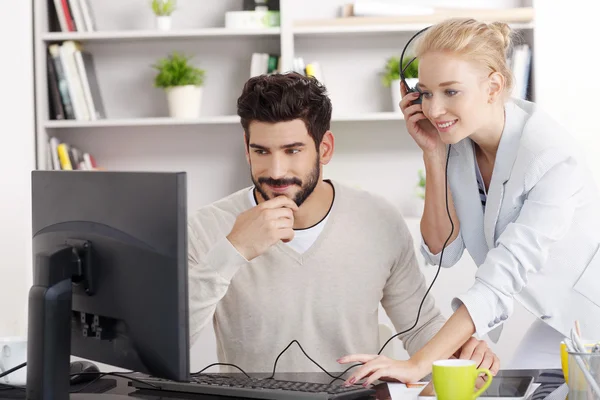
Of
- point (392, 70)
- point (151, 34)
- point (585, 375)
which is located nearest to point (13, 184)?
point (151, 34)

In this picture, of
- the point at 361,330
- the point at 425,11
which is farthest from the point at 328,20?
the point at 361,330

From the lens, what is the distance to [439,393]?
1.34 metres

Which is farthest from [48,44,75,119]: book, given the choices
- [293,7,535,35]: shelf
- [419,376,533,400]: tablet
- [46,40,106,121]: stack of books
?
[419,376,533,400]: tablet

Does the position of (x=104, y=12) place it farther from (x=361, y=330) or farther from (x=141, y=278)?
(x=141, y=278)

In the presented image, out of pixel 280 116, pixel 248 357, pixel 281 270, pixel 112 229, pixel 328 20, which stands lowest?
pixel 248 357

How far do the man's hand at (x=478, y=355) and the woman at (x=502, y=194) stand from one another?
5 centimetres

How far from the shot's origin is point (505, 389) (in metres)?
1.50

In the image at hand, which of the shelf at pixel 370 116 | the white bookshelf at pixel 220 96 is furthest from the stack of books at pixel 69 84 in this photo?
the shelf at pixel 370 116

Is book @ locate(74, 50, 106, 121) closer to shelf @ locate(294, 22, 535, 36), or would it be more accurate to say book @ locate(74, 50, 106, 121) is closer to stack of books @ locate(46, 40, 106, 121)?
stack of books @ locate(46, 40, 106, 121)

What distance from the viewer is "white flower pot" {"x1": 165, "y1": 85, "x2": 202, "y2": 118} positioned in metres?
3.39

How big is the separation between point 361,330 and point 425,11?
5.91 ft

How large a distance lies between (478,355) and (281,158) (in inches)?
25.9

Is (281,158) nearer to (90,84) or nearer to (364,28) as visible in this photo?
(364,28)

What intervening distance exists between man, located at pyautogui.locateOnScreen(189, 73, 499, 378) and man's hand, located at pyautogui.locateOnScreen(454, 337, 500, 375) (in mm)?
263
